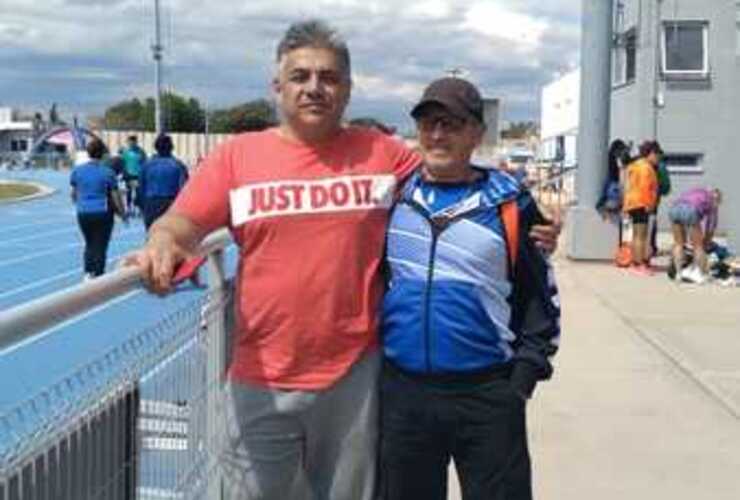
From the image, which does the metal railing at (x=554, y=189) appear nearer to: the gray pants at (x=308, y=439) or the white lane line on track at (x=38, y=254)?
the gray pants at (x=308, y=439)

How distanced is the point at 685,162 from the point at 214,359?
2678cm

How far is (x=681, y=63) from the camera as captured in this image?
98.1 feet

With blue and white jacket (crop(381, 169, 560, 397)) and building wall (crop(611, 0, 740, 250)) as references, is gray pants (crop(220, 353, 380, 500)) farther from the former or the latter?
building wall (crop(611, 0, 740, 250))

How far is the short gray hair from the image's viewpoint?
154 inches

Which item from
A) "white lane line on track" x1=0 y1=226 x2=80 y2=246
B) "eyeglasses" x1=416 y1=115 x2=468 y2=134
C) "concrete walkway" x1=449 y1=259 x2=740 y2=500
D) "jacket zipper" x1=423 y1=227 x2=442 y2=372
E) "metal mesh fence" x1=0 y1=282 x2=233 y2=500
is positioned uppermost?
"eyeglasses" x1=416 y1=115 x2=468 y2=134

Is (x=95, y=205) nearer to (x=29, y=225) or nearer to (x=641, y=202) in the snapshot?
(x=641, y=202)

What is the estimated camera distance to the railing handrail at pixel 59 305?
269 cm

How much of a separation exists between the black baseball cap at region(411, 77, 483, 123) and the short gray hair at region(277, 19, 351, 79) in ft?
0.78

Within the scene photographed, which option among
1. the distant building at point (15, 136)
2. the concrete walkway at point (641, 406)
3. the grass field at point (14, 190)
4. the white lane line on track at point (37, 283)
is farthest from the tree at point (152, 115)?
the concrete walkway at point (641, 406)

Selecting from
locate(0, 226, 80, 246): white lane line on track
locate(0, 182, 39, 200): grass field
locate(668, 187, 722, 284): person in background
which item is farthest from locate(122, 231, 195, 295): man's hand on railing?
locate(0, 182, 39, 200): grass field

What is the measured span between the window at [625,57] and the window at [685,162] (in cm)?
230

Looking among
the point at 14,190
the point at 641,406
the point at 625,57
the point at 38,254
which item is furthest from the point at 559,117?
the point at 641,406

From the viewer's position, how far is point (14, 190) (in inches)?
2146

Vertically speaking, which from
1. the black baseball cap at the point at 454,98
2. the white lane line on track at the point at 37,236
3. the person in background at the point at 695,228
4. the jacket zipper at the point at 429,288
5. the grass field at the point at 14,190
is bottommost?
the grass field at the point at 14,190
